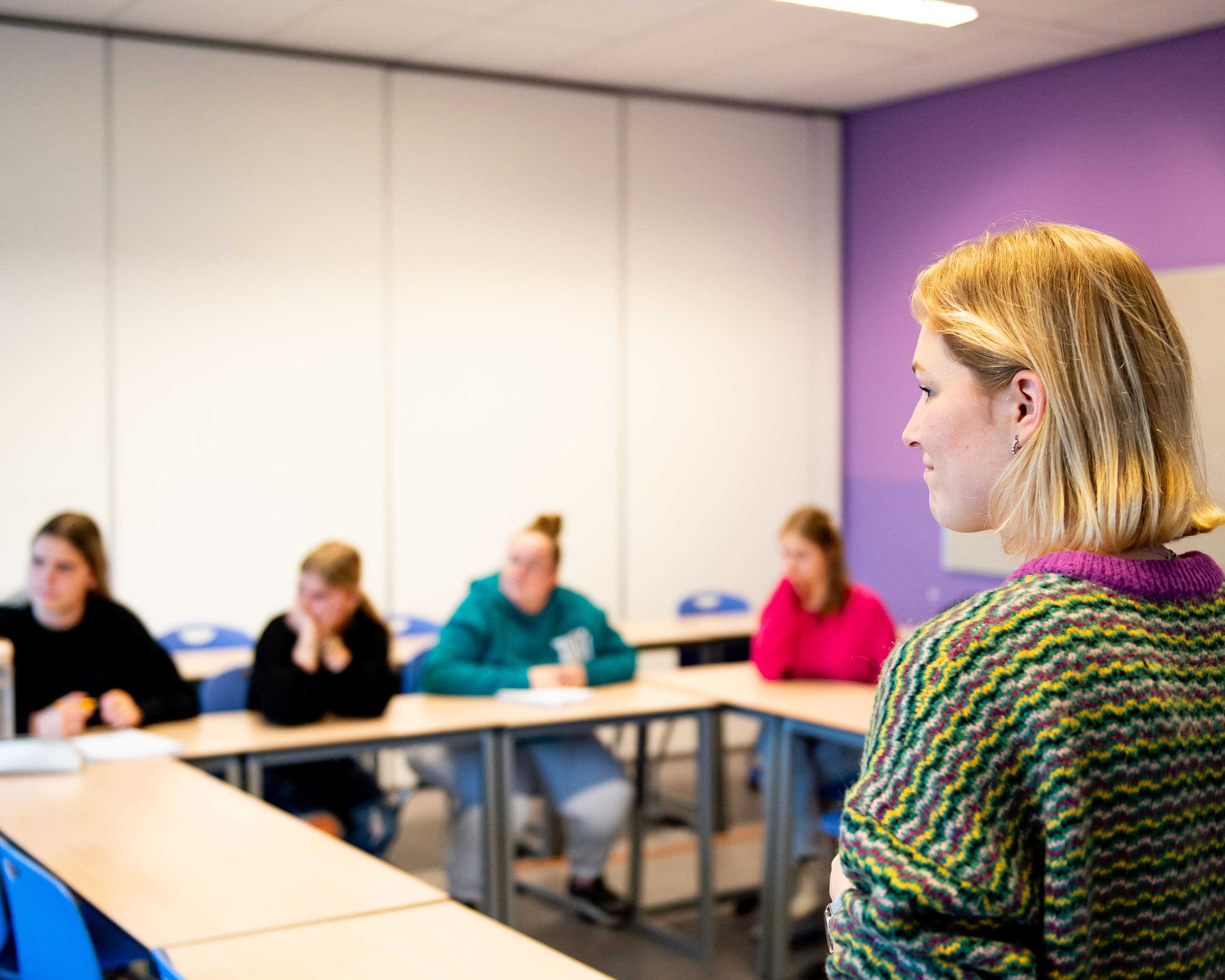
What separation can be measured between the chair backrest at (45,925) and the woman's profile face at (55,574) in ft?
4.62

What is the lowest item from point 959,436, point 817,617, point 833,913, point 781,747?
point 781,747

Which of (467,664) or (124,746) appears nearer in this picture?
(124,746)

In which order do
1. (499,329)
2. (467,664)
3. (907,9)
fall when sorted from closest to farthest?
(467,664) < (907,9) < (499,329)

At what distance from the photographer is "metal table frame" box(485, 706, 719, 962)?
3.47m

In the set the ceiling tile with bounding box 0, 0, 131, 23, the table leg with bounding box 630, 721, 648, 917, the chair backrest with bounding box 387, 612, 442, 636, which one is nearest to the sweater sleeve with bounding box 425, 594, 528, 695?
the table leg with bounding box 630, 721, 648, 917

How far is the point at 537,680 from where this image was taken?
3920mm

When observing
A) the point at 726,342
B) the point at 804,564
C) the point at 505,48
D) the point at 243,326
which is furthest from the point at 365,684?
the point at 726,342

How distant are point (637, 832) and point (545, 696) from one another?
1.91 feet

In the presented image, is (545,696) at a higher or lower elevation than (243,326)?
lower

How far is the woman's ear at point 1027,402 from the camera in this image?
851 mm

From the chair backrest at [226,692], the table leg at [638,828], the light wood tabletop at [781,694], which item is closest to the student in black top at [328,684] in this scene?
the chair backrest at [226,692]

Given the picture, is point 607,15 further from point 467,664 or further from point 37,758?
point 37,758

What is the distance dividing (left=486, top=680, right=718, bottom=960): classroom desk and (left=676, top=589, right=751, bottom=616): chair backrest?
147cm

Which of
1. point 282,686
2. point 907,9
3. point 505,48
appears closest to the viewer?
point 282,686
